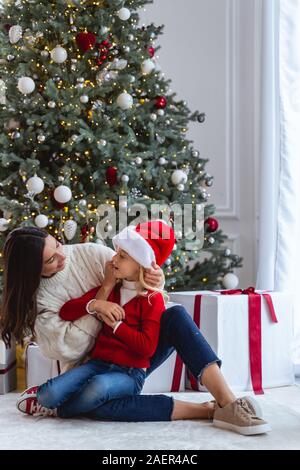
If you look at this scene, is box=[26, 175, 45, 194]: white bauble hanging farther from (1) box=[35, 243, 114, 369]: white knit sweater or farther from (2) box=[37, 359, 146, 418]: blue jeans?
(2) box=[37, 359, 146, 418]: blue jeans

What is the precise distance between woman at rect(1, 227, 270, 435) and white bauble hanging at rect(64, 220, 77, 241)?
697mm

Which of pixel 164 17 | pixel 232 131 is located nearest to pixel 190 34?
pixel 164 17

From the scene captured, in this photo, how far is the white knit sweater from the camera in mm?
2545

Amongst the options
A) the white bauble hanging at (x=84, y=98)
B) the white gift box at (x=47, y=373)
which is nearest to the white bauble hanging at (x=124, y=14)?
the white bauble hanging at (x=84, y=98)

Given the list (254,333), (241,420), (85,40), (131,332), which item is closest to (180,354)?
(131,332)

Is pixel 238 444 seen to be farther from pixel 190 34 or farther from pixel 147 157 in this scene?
pixel 190 34

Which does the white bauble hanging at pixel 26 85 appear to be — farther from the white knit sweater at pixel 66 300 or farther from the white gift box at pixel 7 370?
the white gift box at pixel 7 370

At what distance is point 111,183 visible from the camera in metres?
3.45

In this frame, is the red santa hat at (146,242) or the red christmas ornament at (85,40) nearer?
the red santa hat at (146,242)

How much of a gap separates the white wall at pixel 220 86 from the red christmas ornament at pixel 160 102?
2.94 ft

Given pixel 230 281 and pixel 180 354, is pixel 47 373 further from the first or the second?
pixel 230 281

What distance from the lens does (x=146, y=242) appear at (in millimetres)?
2512

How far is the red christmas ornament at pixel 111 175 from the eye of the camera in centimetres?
342

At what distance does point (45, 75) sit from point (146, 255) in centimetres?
137
